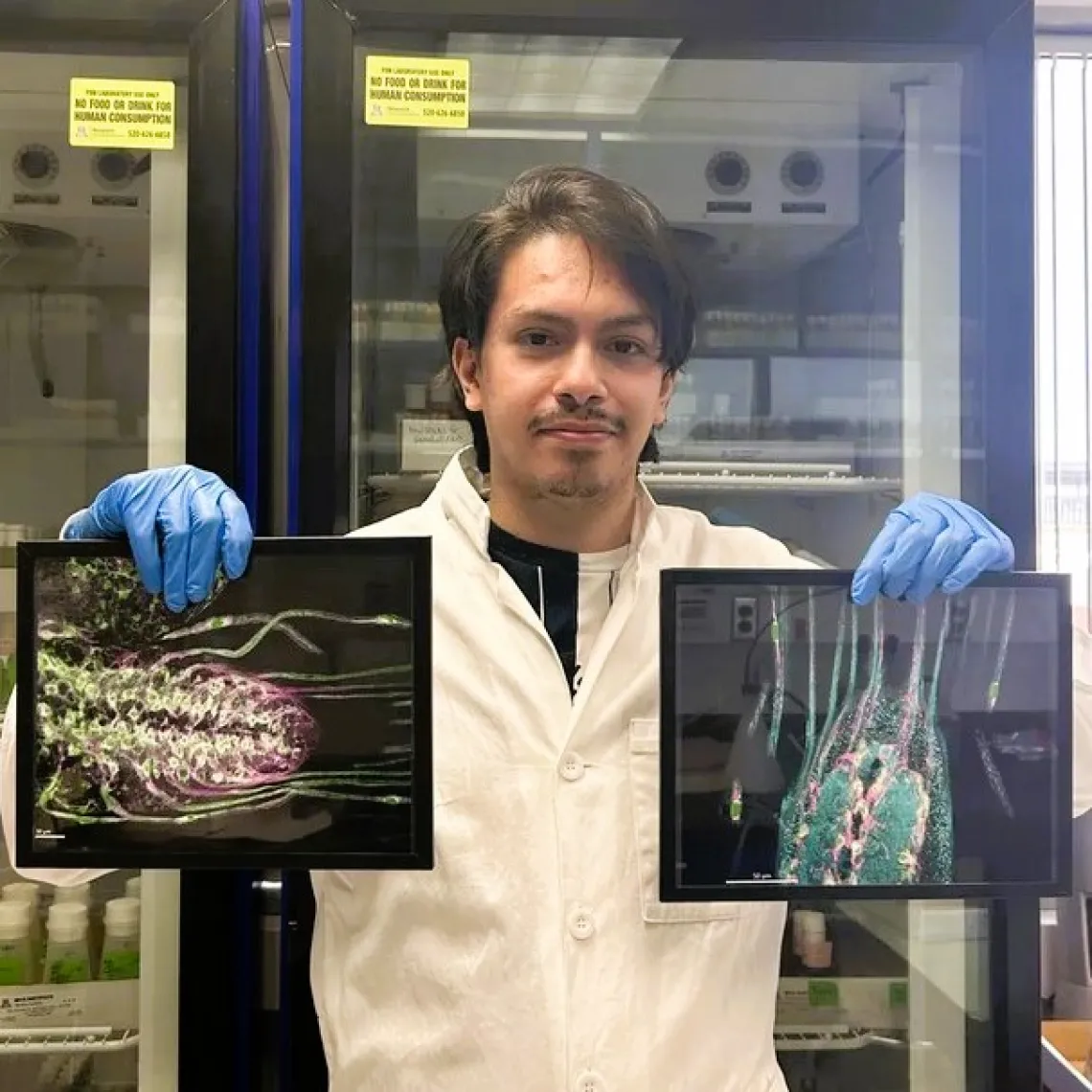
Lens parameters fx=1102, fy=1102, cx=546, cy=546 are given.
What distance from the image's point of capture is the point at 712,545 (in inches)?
58.4

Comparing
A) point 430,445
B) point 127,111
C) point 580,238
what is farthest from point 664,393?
point 127,111

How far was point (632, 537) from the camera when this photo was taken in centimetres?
143

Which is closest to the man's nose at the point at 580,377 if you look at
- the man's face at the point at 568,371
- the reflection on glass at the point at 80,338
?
the man's face at the point at 568,371

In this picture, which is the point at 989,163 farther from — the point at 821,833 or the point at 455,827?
the point at 455,827

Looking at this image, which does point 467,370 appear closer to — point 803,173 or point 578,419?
point 578,419

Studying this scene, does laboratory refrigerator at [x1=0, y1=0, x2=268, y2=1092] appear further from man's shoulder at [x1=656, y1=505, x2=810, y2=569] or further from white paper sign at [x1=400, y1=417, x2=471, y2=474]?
man's shoulder at [x1=656, y1=505, x2=810, y2=569]

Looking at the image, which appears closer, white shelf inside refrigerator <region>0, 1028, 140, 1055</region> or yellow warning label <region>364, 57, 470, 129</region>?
yellow warning label <region>364, 57, 470, 129</region>

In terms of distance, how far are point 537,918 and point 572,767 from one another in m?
0.18

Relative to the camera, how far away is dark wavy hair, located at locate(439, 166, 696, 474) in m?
1.34

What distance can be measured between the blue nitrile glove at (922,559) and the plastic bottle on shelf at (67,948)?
128cm

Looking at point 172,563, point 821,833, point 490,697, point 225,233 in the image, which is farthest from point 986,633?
point 225,233

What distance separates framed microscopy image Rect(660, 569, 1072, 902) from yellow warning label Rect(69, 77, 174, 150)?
39.1 inches

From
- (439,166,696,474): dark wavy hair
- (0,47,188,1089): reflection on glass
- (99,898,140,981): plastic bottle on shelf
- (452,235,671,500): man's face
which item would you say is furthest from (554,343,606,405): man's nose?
(99,898,140,981): plastic bottle on shelf

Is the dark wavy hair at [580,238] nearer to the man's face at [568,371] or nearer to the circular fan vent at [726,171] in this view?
the man's face at [568,371]
